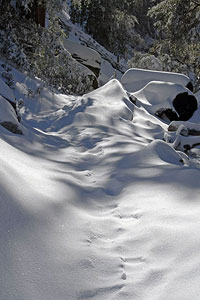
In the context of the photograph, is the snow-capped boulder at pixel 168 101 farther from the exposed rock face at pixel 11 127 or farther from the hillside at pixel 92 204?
the exposed rock face at pixel 11 127

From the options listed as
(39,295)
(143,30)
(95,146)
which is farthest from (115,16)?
(39,295)

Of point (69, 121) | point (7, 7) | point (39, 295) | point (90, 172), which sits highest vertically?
point (7, 7)

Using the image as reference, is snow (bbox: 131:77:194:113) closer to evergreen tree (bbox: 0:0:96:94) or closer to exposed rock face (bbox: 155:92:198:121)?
exposed rock face (bbox: 155:92:198:121)

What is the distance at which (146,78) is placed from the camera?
11227 mm

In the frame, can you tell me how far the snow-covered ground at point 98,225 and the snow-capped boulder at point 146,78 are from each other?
736 cm

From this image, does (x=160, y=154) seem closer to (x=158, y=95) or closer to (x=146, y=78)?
(x=158, y=95)

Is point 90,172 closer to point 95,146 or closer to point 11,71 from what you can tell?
point 95,146

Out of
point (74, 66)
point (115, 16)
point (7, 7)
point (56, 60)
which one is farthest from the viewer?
point (115, 16)

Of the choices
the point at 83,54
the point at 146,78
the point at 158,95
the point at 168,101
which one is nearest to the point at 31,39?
the point at 158,95

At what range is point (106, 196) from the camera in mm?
2748

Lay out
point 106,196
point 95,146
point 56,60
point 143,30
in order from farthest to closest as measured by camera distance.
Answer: point 143,30
point 56,60
point 95,146
point 106,196

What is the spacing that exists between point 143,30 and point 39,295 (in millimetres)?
39067

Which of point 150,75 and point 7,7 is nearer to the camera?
point 7,7

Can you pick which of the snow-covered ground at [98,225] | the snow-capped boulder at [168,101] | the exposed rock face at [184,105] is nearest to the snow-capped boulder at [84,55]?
the snow-capped boulder at [168,101]
